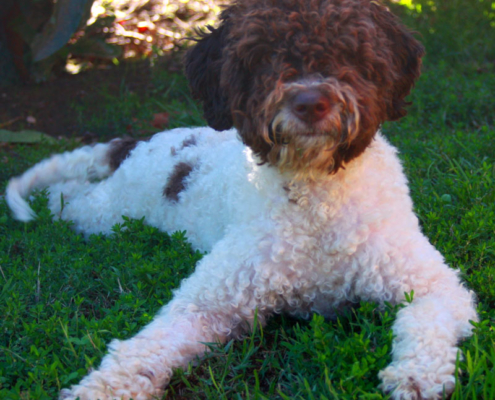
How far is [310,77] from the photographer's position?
8.27 ft

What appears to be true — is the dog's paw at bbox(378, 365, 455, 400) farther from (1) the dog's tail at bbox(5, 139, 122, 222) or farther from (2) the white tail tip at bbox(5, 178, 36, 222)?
(1) the dog's tail at bbox(5, 139, 122, 222)

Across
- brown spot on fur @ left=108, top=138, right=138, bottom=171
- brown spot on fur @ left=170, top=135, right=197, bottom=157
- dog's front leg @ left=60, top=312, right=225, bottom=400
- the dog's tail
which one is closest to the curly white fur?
dog's front leg @ left=60, top=312, right=225, bottom=400

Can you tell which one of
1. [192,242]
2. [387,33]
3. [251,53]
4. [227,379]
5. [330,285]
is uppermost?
[387,33]

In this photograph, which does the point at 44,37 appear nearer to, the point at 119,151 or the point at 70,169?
the point at 70,169

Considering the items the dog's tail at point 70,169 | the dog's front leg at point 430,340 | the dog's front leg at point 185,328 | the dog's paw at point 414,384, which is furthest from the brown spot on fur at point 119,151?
the dog's paw at point 414,384

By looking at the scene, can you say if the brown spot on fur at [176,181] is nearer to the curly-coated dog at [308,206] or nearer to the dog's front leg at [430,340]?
the curly-coated dog at [308,206]

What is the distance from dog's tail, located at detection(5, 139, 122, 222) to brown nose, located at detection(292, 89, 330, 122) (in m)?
2.84

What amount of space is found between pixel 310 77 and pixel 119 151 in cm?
269

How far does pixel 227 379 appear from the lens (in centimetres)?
266

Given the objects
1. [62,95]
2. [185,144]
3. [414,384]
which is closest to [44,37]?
[62,95]

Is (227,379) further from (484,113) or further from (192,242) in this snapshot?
(484,113)

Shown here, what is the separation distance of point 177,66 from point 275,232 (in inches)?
187

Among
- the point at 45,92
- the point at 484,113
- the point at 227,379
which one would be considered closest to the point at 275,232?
the point at 227,379

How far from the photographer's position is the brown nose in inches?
94.8
